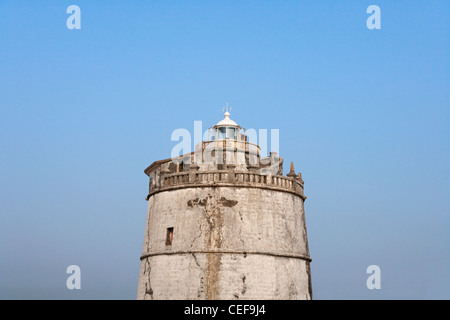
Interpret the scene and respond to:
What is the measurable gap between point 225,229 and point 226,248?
2.35ft

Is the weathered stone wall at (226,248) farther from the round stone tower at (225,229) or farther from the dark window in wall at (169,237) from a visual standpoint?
the dark window in wall at (169,237)

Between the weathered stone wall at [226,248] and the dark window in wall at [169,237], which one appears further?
the dark window in wall at [169,237]

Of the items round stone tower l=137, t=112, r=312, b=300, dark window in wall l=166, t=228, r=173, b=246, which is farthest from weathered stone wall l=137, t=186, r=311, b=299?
dark window in wall l=166, t=228, r=173, b=246

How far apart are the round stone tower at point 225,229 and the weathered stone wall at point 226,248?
0.04 meters

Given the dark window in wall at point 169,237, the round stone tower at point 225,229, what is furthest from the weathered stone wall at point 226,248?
the dark window in wall at point 169,237

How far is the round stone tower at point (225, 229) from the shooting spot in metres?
20.5

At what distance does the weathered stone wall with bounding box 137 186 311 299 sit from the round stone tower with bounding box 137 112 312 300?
36mm
